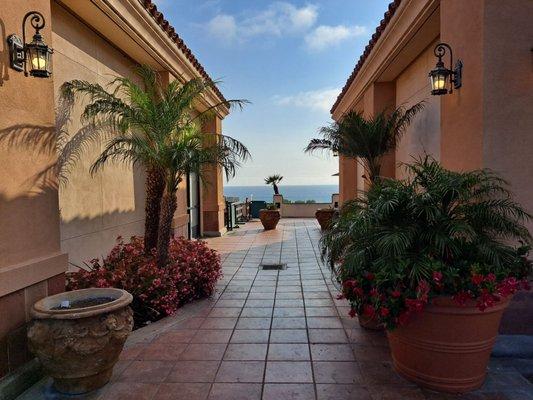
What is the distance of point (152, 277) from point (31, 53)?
256cm

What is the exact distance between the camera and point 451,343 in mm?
2783

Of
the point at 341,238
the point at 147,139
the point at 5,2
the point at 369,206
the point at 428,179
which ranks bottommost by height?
the point at 341,238

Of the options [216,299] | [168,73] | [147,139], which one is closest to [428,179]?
[216,299]

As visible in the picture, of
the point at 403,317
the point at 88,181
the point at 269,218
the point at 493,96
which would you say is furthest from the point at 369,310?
the point at 269,218

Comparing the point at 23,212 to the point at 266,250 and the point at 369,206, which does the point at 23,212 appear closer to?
the point at 369,206

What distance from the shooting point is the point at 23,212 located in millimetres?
3021

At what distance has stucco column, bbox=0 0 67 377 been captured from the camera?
284cm

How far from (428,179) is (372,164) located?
3.42m

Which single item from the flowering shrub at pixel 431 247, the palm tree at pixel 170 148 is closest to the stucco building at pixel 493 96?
the flowering shrub at pixel 431 247

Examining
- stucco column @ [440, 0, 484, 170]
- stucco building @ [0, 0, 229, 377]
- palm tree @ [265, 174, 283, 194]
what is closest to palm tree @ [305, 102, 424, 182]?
stucco column @ [440, 0, 484, 170]

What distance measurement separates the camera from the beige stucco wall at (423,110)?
5.83 m

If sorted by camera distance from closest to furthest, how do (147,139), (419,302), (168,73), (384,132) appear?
(419,302), (147,139), (384,132), (168,73)

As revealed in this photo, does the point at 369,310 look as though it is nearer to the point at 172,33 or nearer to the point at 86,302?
the point at 86,302

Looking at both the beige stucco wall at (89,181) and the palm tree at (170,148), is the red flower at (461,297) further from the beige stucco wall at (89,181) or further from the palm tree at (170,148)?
the beige stucco wall at (89,181)
